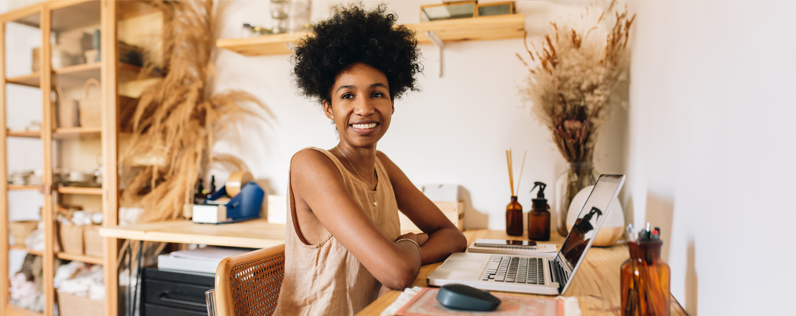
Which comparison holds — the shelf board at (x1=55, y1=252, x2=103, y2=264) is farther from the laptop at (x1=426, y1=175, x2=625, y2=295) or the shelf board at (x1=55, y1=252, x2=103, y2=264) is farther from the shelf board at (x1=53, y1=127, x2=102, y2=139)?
the laptop at (x1=426, y1=175, x2=625, y2=295)

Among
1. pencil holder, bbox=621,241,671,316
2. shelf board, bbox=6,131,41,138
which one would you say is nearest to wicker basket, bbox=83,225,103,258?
shelf board, bbox=6,131,41,138

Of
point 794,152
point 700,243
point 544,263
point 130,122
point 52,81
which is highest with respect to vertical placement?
point 52,81

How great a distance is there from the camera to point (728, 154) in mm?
644

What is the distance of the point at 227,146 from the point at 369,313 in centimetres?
200

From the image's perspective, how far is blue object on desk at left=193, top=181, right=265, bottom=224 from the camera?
212 centimetres

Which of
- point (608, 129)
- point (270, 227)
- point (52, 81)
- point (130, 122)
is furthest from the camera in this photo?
point (52, 81)

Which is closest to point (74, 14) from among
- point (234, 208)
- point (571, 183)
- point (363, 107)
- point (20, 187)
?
point (20, 187)

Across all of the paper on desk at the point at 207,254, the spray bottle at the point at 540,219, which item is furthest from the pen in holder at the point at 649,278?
the paper on desk at the point at 207,254

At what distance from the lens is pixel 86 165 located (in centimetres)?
246

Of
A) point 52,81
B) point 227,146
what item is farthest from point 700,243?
point 52,81

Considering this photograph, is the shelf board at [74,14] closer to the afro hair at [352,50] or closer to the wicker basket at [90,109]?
the wicker basket at [90,109]

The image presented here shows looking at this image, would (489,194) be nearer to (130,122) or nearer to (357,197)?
(357,197)

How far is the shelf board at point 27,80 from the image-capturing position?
2.59 m

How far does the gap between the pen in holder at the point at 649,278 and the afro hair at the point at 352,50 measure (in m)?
0.79
